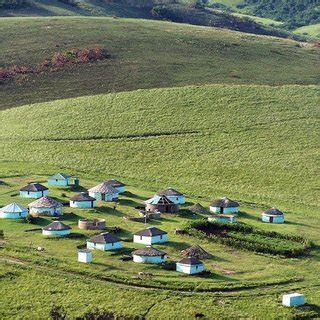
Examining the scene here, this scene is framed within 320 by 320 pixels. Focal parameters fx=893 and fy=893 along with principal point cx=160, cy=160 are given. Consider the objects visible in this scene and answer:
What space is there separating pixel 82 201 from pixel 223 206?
1459cm

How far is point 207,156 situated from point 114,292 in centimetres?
5112

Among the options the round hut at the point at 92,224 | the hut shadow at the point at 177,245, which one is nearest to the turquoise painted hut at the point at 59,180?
the round hut at the point at 92,224

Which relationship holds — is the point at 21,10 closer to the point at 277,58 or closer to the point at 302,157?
the point at 277,58

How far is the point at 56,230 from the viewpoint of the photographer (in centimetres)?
8012

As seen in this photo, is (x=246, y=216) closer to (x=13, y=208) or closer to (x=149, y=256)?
(x=149, y=256)

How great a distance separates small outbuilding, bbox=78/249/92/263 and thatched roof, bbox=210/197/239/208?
23.0m

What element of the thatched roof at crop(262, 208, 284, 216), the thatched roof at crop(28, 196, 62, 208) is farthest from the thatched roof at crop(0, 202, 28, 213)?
the thatched roof at crop(262, 208, 284, 216)

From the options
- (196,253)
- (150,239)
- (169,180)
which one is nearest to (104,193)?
(169,180)

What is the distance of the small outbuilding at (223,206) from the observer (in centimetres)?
9264

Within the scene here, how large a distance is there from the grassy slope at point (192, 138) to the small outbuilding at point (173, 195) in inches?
275

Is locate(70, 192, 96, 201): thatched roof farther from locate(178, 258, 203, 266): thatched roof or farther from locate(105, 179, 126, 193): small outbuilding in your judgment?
locate(178, 258, 203, 266): thatched roof

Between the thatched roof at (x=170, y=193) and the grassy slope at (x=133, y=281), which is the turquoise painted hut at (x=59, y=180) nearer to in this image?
the thatched roof at (x=170, y=193)

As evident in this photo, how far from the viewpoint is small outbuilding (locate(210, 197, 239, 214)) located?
92644 mm

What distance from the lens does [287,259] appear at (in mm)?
77812
